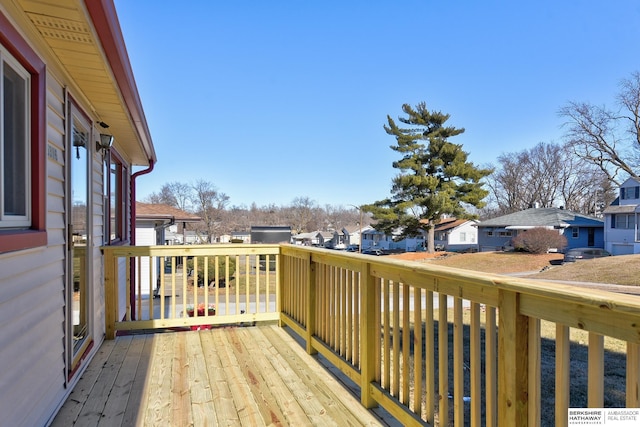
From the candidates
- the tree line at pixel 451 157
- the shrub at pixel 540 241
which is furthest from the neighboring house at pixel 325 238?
the shrub at pixel 540 241

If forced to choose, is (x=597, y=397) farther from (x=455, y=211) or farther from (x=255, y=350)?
(x=455, y=211)

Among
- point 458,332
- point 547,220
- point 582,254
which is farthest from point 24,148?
point 547,220

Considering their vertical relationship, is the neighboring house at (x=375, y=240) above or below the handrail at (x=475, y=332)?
below

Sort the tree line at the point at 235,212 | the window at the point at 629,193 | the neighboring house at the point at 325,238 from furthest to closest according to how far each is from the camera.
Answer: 1. the neighboring house at the point at 325,238
2. the tree line at the point at 235,212
3. the window at the point at 629,193

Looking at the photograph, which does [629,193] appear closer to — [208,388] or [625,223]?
[625,223]

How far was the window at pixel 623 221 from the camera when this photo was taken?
69.4 ft

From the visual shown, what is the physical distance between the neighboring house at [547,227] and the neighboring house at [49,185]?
2612 centimetres

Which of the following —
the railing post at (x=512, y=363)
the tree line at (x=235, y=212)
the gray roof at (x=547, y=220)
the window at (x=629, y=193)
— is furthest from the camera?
the tree line at (x=235, y=212)

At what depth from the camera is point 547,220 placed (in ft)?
82.9

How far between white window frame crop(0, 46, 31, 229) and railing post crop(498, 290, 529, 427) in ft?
6.57

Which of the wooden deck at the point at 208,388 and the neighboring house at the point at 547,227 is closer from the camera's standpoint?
the wooden deck at the point at 208,388

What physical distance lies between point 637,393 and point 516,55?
17.2 meters

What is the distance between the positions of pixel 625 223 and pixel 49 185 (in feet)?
87.4

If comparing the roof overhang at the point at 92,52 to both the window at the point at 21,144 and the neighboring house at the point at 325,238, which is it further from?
the neighboring house at the point at 325,238
